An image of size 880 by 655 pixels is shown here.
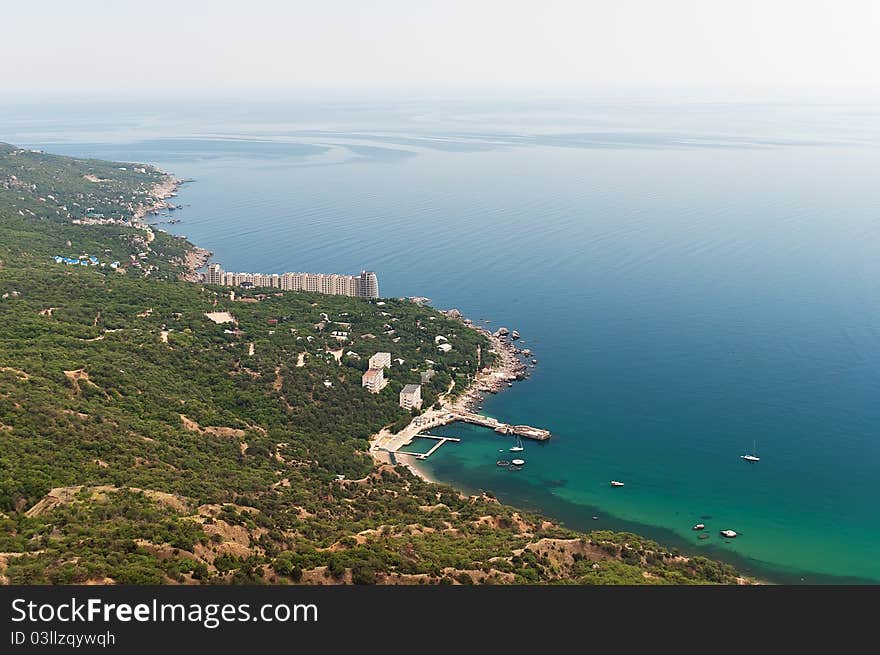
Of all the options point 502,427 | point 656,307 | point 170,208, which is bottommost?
point 502,427

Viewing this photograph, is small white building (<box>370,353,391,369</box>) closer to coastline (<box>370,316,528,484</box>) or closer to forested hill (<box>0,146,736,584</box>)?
forested hill (<box>0,146,736,584</box>)

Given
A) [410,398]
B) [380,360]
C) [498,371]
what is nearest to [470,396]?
[498,371]

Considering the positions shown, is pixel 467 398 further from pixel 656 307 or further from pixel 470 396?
pixel 656 307

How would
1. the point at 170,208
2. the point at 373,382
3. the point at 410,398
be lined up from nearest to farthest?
1. the point at 410,398
2. the point at 373,382
3. the point at 170,208

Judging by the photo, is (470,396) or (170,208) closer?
(470,396)

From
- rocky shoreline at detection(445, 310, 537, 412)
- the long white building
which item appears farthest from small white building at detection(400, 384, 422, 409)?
the long white building

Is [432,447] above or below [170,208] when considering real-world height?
below

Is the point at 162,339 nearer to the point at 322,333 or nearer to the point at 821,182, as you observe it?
the point at 322,333
